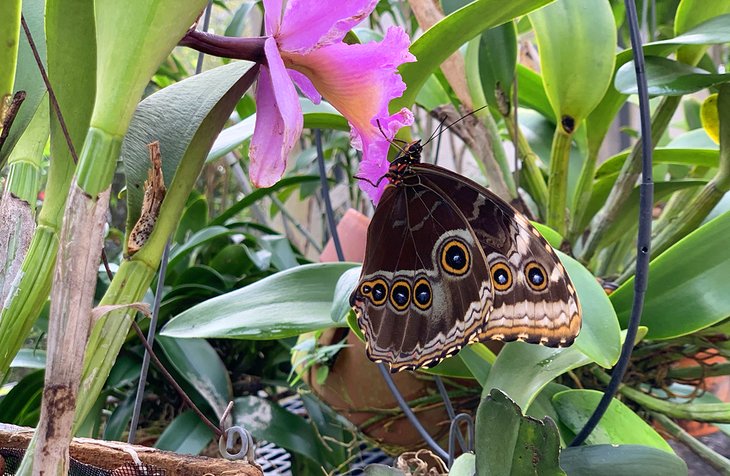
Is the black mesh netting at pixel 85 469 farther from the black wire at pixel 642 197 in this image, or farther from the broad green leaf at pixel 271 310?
the black wire at pixel 642 197

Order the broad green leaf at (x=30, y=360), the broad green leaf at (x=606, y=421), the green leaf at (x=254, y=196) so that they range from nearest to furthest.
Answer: the broad green leaf at (x=606, y=421) → the broad green leaf at (x=30, y=360) → the green leaf at (x=254, y=196)

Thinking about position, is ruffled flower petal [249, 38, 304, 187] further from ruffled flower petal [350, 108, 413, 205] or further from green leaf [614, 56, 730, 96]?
green leaf [614, 56, 730, 96]

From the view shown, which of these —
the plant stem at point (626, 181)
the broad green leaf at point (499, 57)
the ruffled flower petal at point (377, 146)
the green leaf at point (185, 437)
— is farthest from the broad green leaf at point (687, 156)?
the green leaf at point (185, 437)

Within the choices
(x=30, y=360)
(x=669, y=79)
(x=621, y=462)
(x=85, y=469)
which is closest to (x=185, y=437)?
(x=30, y=360)

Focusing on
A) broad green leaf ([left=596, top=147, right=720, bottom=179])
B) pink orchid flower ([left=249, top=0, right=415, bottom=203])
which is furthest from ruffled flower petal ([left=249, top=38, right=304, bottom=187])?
broad green leaf ([left=596, top=147, right=720, bottom=179])

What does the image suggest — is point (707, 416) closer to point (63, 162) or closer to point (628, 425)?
point (628, 425)

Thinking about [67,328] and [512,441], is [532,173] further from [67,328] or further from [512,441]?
[67,328]
